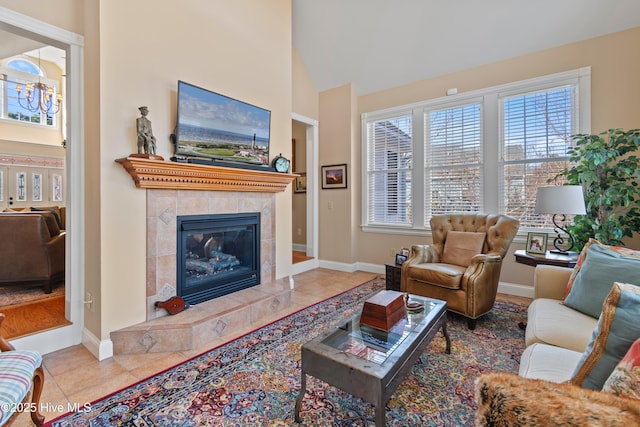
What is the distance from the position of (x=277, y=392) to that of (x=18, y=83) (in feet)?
30.3

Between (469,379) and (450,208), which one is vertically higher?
(450,208)

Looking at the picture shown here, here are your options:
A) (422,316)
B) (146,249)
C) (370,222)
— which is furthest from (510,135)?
(146,249)

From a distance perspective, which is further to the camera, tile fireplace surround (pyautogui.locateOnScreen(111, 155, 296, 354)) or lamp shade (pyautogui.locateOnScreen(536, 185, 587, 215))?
lamp shade (pyautogui.locateOnScreen(536, 185, 587, 215))

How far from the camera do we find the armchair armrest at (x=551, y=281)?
2.14 m

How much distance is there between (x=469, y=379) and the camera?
1884 millimetres

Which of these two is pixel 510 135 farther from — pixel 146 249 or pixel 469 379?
pixel 146 249

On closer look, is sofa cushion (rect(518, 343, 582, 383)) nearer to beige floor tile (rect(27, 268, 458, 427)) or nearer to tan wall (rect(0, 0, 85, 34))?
beige floor tile (rect(27, 268, 458, 427))

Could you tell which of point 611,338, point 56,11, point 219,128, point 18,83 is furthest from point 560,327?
point 18,83

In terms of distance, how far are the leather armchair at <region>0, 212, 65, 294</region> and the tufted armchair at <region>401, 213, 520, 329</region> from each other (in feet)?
12.4

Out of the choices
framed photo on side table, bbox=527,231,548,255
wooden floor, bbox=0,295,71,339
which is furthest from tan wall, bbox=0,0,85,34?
framed photo on side table, bbox=527,231,548,255

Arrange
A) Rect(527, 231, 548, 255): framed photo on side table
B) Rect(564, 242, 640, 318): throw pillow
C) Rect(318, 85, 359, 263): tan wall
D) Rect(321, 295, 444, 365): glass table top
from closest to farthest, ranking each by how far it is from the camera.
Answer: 1. Rect(321, 295, 444, 365): glass table top
2. Rect(564, 242, 640, 318): throw pillow
3. Rect(527, 231, 548, 255): framed photo on side table
4. Rect(318, 85, 359, 263): tan wall

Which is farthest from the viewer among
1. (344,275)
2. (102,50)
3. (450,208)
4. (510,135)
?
(344,275)

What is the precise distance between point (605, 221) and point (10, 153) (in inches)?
427

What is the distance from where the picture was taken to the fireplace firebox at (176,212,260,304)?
2.69 metres
